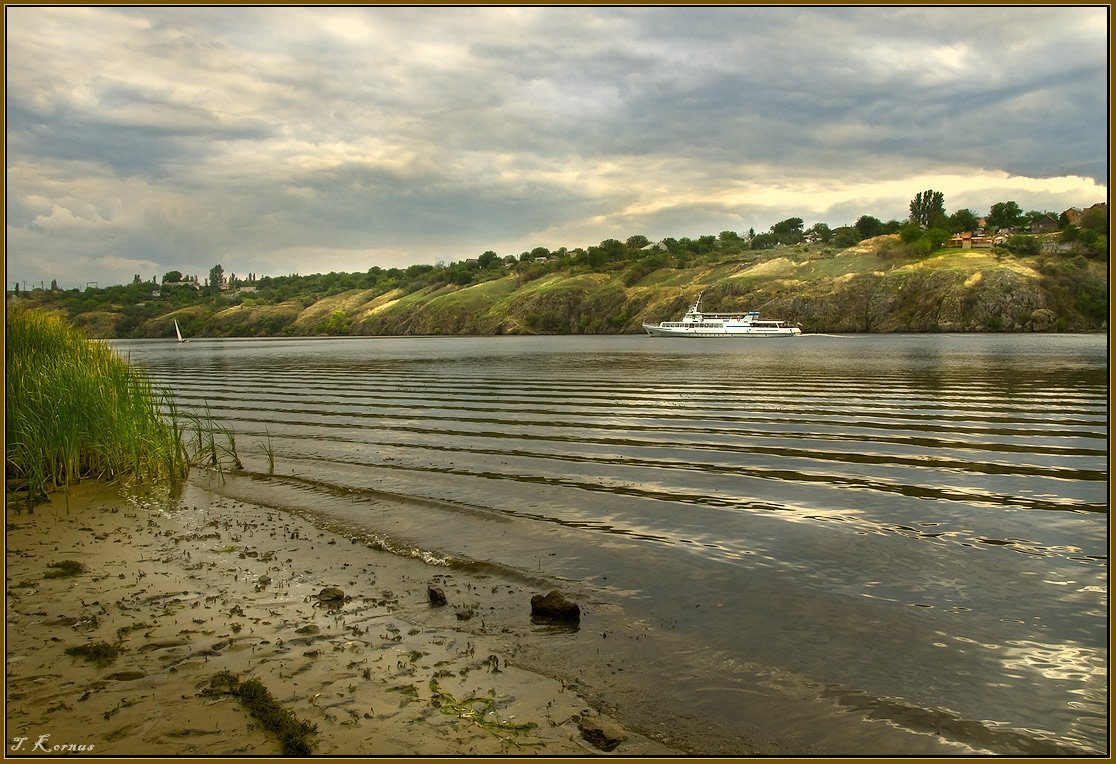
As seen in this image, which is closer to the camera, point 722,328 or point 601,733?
point 601,733

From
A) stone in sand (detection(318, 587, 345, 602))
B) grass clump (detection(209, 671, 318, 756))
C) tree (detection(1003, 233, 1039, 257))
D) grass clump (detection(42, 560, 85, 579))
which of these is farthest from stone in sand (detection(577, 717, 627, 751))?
tree (detection(1003, 233, 1039, 257))

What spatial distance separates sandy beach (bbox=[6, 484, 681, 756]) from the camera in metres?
6.29

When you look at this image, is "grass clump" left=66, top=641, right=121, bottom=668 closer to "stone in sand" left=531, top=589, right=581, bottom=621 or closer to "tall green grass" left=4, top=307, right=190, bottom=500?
"stone in sand" left=531, top=589, right=581, bottom=621

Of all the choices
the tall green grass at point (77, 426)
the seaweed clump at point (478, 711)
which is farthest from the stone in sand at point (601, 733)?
the tall green grass at point (77, 426)

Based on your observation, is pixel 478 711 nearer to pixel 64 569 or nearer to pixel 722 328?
pixel 64 569

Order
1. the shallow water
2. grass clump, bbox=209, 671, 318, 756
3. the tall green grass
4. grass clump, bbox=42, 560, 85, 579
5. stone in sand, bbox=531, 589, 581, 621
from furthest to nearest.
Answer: the tall green grass < grass clump, bbox=42, 560, 85, 579 < stone in sand, bbox=531, 589, 581, 621 < the shallow water < grass clump, bbox=209, 671, 318, 756

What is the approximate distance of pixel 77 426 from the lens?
17031 millimetres

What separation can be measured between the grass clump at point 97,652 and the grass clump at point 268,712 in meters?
1.46

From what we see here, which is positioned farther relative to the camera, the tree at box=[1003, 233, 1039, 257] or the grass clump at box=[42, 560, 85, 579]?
the tree at box=[1003, 233, 1039, 257]

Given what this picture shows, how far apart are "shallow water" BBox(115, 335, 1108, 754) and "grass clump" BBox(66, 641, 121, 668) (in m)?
5.03

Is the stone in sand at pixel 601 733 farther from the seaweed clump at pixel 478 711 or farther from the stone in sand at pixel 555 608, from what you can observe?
the stone in sand at pixel 555 608

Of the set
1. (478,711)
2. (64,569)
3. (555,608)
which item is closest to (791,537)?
(555,608)

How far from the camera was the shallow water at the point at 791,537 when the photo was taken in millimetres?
7379

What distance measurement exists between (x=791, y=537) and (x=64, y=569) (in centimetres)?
1281
